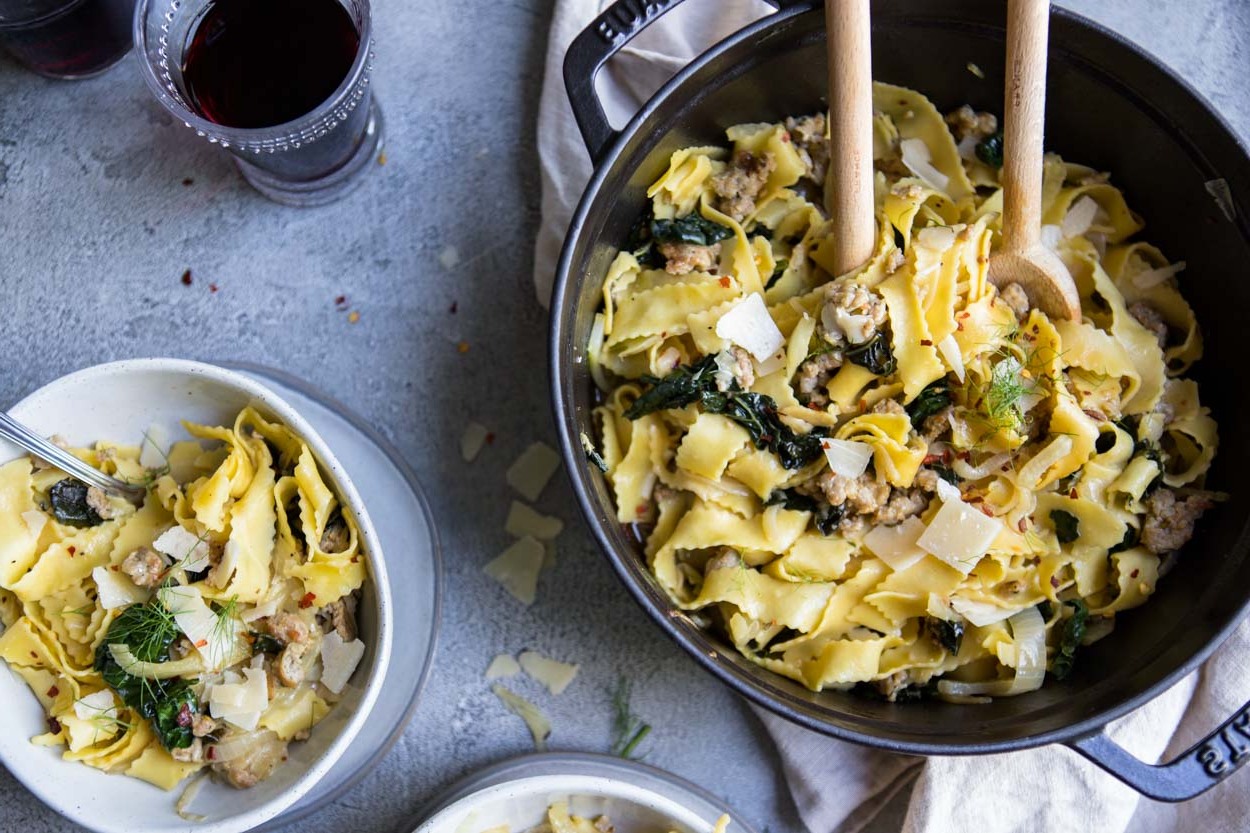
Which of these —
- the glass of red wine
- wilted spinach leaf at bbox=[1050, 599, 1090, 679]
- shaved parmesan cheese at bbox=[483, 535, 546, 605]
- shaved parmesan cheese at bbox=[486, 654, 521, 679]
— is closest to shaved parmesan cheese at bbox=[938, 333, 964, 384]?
wilted spinach leaf at bbox=[1050, 599, 1090, 679]

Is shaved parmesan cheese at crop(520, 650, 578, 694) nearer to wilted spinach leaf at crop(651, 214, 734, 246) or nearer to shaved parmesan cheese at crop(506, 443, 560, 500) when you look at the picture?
shaved parmesan cheese at crop(506, 443, 560, 500)

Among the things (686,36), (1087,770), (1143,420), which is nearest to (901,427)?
(1143,420)

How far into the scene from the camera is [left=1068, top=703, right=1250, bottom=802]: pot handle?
8.93 feet

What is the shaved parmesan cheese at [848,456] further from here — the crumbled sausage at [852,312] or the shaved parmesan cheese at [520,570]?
the shaved parmesan cheese at [520,570]

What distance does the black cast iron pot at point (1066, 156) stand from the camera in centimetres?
284

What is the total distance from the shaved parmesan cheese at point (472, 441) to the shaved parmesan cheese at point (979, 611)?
1.58 m

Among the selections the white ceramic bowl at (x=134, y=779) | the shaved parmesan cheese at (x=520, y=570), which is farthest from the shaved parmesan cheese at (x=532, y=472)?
the white ceramic bowl at (x=134, y=779)

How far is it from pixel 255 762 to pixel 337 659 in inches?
14.4

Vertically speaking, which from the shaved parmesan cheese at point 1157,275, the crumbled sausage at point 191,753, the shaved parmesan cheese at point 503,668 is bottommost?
the shaved parmesan cheese at point 503,668

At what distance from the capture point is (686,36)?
3.65 meters

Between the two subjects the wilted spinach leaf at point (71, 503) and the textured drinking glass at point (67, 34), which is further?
the textured drinking glass at point (67, 34)

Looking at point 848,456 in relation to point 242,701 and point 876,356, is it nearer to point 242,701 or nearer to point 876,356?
point 876,356

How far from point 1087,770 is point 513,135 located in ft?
9.09

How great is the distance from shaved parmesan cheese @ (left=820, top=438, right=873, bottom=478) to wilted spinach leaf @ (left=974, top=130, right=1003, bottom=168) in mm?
1061
